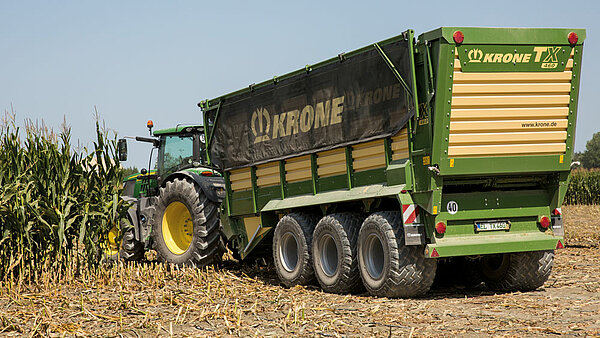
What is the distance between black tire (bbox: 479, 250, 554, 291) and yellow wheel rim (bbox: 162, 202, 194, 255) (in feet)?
18.7

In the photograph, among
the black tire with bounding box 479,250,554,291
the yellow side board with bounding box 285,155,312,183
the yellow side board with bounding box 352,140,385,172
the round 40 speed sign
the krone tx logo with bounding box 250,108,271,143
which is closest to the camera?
the round 40 speed sign

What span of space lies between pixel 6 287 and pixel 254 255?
12.7 ft

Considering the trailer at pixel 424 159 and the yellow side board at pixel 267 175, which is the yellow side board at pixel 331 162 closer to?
the trailer at pixel 424 159

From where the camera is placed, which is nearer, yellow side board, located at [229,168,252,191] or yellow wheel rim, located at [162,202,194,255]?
yellow side board, located at [229,168,252,191]

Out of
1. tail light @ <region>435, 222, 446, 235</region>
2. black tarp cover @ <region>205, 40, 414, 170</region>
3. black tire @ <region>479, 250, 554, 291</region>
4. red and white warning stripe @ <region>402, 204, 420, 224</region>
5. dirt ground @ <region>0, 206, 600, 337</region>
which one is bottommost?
dirt ground @ <region>0, 206, 600, 337</region>

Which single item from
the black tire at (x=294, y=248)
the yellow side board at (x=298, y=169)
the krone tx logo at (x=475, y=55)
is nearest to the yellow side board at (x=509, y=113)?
the krone tx logo at (x=475, y=55)

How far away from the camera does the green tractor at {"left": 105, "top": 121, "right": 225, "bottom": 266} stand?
1218cm

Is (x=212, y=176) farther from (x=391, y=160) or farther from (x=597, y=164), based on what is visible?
(x=597, y=164)

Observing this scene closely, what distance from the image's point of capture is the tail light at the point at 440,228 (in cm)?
806

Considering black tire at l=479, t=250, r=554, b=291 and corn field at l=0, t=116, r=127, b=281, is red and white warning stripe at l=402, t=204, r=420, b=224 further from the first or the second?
corn field at l=0, t=116, r=127, b=281

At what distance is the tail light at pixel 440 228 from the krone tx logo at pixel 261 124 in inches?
143

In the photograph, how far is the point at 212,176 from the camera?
12852 millimetres

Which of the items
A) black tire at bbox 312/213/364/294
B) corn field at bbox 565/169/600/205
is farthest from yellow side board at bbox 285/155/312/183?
corn field at bbox 565/169/600/205

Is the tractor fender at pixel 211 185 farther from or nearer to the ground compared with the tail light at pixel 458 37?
nearer to the ground
